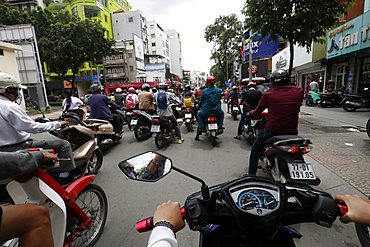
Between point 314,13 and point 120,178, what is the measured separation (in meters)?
7.20

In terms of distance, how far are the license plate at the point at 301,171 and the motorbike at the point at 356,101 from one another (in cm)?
984

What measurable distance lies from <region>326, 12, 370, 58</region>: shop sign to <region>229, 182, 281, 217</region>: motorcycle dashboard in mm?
12113

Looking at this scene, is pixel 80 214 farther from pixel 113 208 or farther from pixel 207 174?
pixel 207 174

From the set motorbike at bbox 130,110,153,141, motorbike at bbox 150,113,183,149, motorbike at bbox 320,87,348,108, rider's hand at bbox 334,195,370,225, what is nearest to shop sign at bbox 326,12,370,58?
motorbike at bbox 320,87,348,108

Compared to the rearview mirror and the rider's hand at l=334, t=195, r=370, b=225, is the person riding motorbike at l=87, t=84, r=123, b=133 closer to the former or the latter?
the rearview mirror

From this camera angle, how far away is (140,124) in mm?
6730

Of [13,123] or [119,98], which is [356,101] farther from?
[13,123]

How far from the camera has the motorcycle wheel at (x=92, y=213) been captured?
226cm

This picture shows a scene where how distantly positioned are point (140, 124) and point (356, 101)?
10.1 meters

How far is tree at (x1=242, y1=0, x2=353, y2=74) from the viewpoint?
6.56 m

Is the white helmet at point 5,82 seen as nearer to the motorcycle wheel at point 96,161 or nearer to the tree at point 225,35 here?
the motorcycle wheel at point 96,161

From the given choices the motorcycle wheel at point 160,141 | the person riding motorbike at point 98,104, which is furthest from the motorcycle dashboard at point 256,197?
the person riding motorbike at point 98,104

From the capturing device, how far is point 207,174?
4043 mm

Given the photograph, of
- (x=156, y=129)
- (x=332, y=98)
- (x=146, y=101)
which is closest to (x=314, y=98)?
(x=332, y=98)
